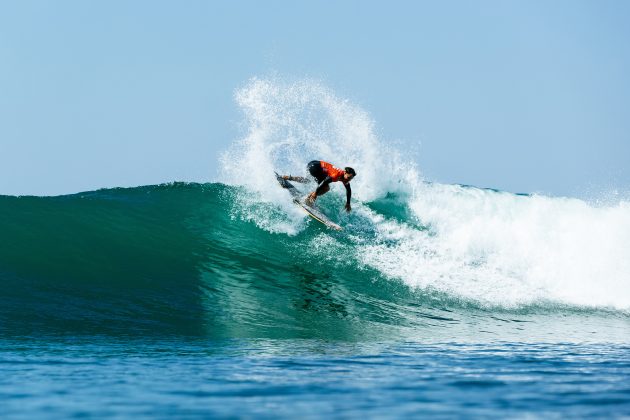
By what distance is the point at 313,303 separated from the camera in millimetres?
9727

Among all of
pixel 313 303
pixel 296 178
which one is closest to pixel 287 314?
pixel 313 303

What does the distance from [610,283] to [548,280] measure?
1255 mm

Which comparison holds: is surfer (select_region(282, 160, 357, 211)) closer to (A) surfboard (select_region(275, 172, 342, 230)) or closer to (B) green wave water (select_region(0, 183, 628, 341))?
(A) surfboard (select_region(275, 172, 342, 230))

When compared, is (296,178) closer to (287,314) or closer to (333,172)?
(333,172)

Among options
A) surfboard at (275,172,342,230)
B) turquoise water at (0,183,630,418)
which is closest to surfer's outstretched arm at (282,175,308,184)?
surfboard at (275,172,342,230)

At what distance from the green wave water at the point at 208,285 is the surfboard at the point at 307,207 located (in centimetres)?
20

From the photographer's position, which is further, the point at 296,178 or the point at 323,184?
the point at 296,178

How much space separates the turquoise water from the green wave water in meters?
0.04

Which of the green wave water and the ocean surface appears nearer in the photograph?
the ocean surface

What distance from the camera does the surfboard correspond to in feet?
41.7

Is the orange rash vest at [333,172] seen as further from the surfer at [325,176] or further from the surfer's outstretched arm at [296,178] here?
the surfer's outstretched arm at [296,178]

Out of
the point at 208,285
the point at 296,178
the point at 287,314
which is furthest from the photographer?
the point at 296,178

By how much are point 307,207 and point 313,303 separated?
11.5ft

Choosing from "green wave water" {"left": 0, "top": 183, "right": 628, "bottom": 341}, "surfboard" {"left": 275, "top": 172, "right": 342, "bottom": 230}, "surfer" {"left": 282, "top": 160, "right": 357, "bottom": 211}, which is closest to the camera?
"green wave water" {"left": 0, "top": 183, "right": 628, "bottom": 341}
